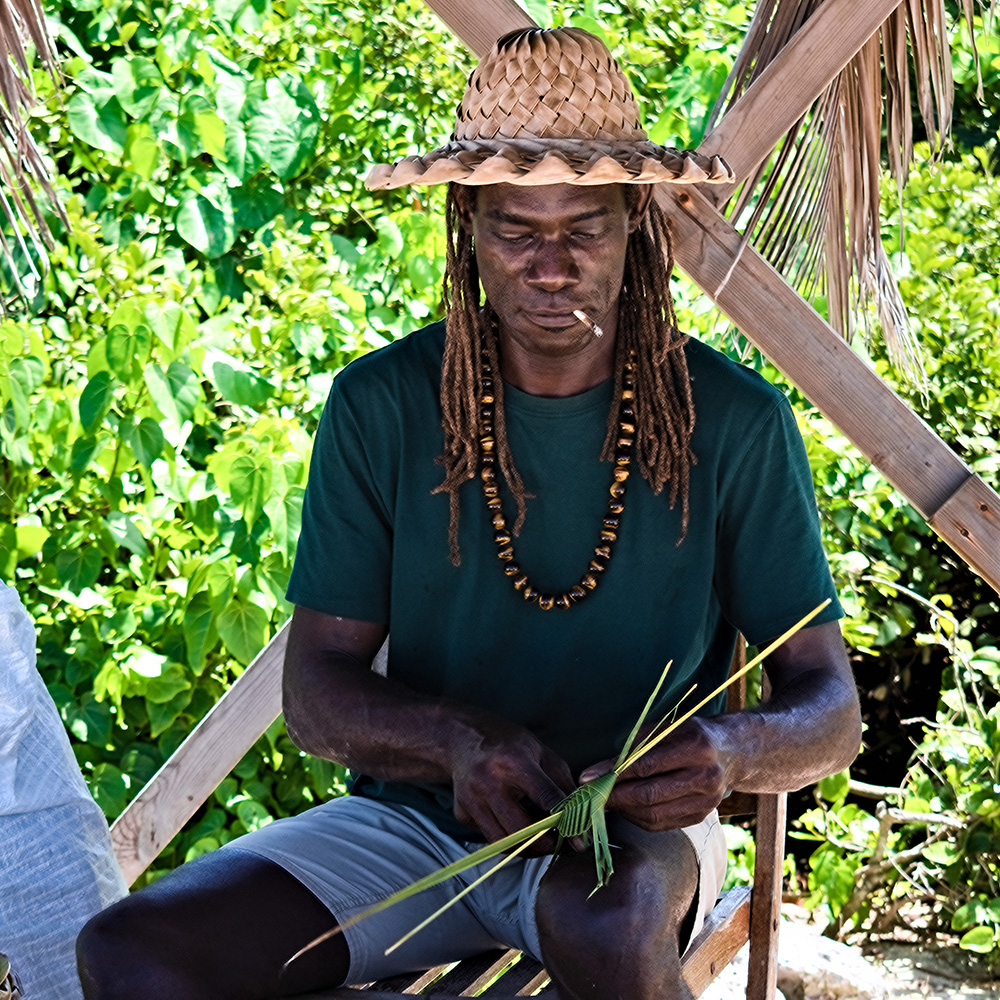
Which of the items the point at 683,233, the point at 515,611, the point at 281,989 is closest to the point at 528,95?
the point at 683,233

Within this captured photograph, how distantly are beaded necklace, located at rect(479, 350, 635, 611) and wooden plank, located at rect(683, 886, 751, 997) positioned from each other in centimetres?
55

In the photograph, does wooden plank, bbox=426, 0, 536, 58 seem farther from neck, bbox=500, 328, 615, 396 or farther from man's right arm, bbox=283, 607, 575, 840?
man's right arm, bbox=283, 607, 575, 840

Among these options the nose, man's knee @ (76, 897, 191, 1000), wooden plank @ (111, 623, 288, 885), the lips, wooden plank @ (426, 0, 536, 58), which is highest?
wooden plank @ (426, 0, 536, 58)

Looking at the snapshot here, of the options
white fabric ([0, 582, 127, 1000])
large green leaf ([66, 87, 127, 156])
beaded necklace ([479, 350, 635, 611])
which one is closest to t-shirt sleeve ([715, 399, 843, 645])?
beaded necklace ([479, 350, 635, 611])

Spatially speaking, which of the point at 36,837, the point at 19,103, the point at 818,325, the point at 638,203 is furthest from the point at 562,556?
the point at 19,103

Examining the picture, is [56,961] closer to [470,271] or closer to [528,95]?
[470,271]

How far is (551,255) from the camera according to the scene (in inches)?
79.6

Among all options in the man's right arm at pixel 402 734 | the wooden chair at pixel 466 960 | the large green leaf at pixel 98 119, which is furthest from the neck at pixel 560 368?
the large green leaf at pixel 98 119

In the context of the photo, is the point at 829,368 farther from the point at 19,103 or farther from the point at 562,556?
the point at 19,103

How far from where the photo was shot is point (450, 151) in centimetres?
203

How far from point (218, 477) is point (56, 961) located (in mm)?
1147

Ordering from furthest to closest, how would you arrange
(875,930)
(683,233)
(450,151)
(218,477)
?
(875,930)
(218,477)
(683,233)
(450,151)

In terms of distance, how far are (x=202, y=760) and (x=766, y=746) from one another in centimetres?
124

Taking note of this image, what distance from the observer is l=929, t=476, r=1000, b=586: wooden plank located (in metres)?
2.44
